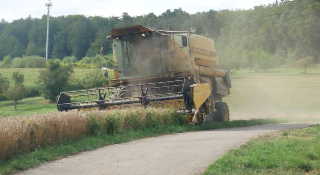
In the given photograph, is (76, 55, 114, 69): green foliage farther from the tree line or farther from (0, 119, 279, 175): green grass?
the tree line

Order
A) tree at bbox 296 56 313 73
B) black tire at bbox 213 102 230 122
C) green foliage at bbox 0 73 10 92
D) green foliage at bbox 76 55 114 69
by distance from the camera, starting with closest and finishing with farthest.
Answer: green foliage at bbox 76 55 114 69
black tire at bbox 213 102 230 122
tree at bbox 296 56 313 73
green foliage at bbox 0 73 10 92

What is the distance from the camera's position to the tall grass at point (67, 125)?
9.70 metres

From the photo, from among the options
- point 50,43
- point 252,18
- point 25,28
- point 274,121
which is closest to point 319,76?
point 252,18

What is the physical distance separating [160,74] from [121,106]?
2296mm

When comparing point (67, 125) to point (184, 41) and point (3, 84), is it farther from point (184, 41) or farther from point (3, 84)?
point (3, 84)

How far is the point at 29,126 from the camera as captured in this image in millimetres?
10312

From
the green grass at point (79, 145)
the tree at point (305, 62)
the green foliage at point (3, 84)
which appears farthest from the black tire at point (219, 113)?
the green foliage at point (3, 84)

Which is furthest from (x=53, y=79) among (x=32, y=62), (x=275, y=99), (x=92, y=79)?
(x=32, y=62)

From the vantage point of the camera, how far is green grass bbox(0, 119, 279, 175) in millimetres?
8935

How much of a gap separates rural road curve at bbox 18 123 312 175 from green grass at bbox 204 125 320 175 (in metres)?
0.41

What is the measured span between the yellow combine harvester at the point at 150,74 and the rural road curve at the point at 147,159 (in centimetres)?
454

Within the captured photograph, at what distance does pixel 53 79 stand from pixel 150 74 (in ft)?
146

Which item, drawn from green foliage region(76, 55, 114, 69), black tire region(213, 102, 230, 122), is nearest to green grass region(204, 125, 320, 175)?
black tire region(213, 102, 230, 122)

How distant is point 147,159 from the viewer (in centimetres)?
945
